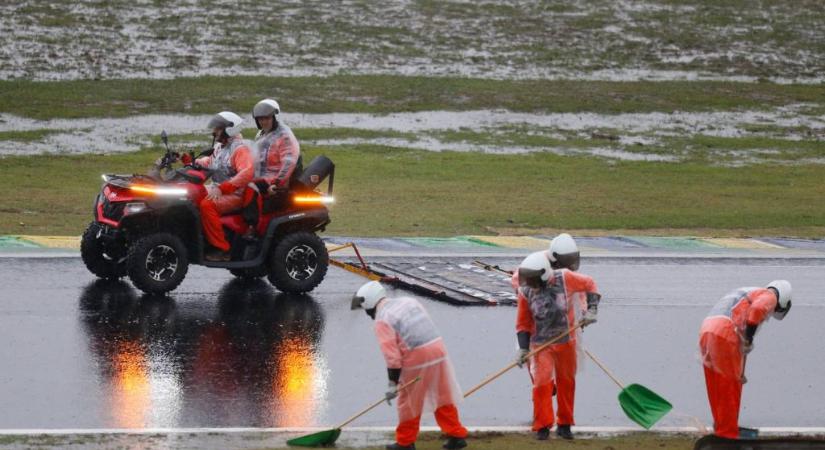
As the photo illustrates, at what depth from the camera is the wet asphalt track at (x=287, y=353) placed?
1209 cm

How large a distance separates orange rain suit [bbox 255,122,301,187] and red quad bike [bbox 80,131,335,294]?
0.18m

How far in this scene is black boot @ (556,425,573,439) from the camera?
452 inches

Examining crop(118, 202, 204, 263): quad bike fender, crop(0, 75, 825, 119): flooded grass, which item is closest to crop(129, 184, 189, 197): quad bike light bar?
crop(118, 202, 204, 263): quad bike fender

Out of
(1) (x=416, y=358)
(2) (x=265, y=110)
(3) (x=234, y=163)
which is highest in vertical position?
(2) (x=265, y=110)

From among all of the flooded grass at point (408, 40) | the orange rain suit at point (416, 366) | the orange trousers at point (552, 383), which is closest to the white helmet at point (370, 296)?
the orange rain suit at point (416, 366)

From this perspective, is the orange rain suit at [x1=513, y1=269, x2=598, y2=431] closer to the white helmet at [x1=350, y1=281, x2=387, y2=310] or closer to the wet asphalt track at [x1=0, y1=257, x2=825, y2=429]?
the wet asphalt track at [x1=0, y1=257, x2=825, y2=429]

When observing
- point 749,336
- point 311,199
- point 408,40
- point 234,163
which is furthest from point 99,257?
point 408,40

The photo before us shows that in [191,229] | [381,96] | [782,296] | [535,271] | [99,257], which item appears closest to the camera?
[782,296]

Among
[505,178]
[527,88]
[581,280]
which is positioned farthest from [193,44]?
[581,280]

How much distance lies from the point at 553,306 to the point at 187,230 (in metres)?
5.86

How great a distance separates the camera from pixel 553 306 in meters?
11.5

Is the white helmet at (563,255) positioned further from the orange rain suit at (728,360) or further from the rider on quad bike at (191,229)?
the rider on quad bike at (191,229)

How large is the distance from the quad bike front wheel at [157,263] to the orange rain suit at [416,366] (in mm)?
5414

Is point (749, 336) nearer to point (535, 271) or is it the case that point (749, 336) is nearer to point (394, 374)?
point (535, 271)
